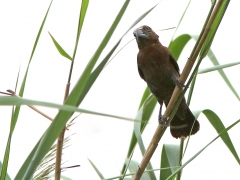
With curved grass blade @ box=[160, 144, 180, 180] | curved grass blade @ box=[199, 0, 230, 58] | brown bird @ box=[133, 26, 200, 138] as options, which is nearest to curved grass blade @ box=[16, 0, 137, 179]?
curved grass blade @ box=[199, 0, 230, 58]

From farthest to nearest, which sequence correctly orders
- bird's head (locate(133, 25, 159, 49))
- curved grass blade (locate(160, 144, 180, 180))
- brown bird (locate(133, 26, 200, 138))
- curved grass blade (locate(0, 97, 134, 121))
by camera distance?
bird's head (locate(133, 25, 159, 49)), brown bird (locate(133, 26, 200, 138)), curved grass blade (locate(160, 144, 180, 180)), curved grass blade (locate(0, 97, 134, 121))

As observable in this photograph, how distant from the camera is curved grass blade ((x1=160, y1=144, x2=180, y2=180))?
40.1 inches

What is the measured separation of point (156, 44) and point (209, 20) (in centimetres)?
105

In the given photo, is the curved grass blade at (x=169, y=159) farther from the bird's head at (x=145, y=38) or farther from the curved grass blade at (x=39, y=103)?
the bird's head at (x=145, y=38)

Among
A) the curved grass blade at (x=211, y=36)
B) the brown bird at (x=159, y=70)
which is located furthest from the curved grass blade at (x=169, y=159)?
the brown bird at (x=159, y=70)

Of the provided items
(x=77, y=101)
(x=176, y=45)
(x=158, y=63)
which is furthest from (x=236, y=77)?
(x=77, y=101)

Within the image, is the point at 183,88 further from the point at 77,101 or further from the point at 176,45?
the point at 77,101

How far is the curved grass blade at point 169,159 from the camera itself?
1.02 meters

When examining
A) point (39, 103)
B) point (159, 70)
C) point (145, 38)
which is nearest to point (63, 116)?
point (39, 103)

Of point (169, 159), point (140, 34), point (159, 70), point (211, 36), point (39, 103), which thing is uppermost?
point (140, 34)

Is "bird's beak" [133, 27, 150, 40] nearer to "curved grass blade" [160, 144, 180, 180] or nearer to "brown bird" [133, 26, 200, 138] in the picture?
"brown bird" [133, 26, 200, 138]

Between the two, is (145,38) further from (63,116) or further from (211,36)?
(63,116)

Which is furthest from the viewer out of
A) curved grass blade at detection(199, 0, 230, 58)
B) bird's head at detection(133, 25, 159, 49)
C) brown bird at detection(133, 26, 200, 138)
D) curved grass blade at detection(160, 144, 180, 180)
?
bird's head at detection(133, 25, 159, 49)

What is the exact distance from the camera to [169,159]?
1.03 metres
